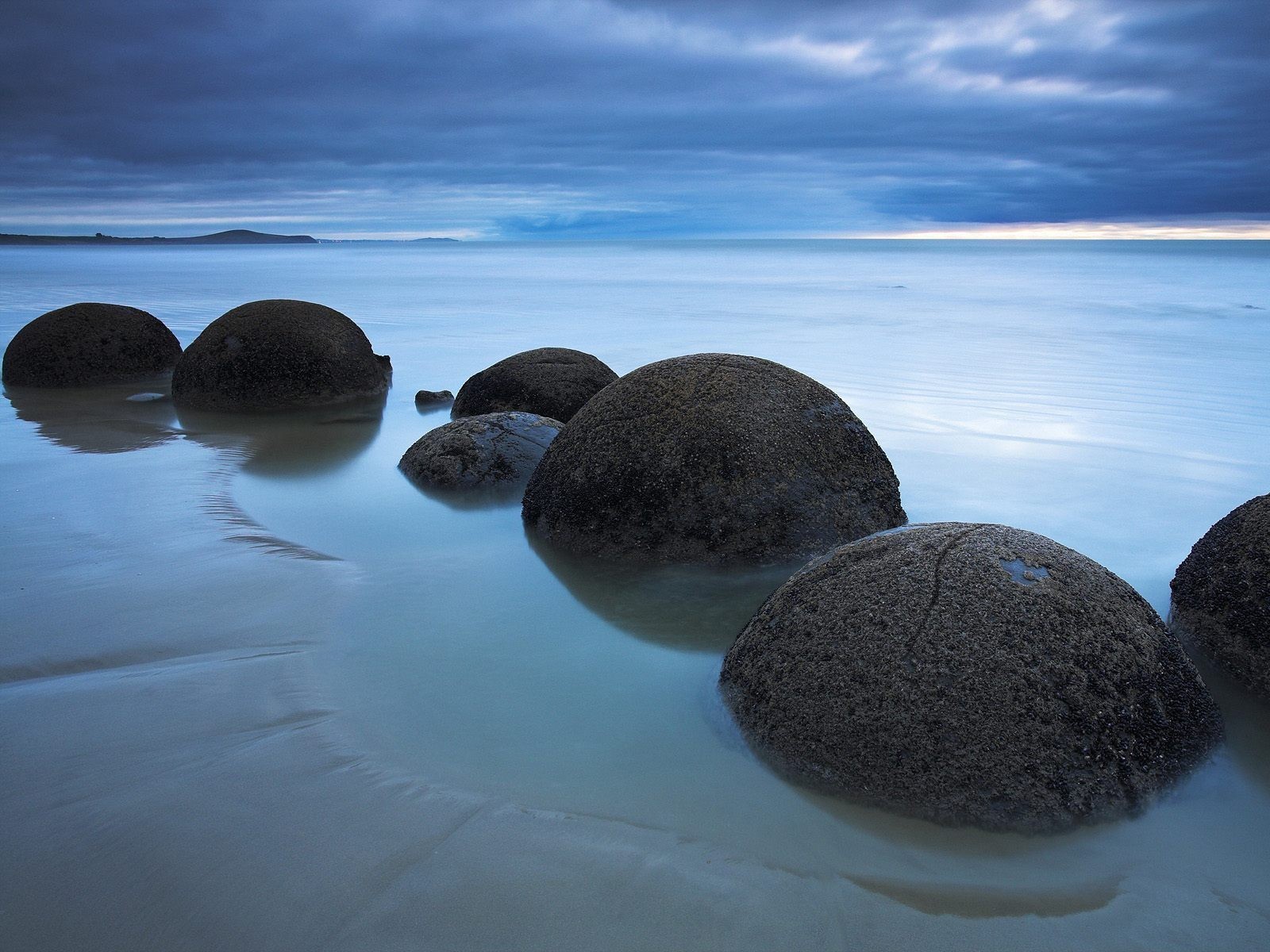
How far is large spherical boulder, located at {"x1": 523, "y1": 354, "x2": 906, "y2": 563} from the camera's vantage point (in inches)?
215

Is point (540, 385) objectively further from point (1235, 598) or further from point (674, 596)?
point (1235, 598)

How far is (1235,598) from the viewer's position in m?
4.31

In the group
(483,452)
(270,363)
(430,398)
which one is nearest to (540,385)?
(483,452)

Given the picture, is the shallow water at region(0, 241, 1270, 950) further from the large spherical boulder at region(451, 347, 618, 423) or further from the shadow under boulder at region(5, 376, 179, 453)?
the large spherical boulder at region(451, 347, 618, 423)

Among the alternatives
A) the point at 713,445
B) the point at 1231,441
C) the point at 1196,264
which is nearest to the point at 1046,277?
the point at 1196,264

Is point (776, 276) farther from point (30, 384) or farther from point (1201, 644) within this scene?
point (1201, 644)

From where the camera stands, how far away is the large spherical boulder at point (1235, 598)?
417cm

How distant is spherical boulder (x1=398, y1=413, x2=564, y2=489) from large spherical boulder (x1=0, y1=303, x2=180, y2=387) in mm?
7561

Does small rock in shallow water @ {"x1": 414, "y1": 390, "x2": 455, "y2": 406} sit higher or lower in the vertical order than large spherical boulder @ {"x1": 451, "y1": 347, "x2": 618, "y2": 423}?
lower

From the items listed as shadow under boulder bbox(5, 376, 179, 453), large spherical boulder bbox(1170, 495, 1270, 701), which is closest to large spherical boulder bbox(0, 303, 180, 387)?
shadow under boulder bbox(5, 376, 179, 453)

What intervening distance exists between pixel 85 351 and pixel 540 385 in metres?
7.57

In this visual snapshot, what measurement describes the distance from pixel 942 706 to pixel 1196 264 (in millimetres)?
70884

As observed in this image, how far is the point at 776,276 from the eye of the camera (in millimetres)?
54656

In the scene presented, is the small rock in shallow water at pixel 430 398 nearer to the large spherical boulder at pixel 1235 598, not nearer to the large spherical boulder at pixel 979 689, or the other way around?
the large spherical boulder at pixel 979 689
